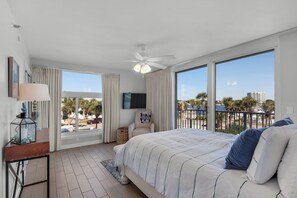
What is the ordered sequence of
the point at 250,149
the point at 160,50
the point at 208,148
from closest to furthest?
the point at 250,149
the point at 208,148
the point at 160,50

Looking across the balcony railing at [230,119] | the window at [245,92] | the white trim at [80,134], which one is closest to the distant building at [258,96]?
the window at [245,92]

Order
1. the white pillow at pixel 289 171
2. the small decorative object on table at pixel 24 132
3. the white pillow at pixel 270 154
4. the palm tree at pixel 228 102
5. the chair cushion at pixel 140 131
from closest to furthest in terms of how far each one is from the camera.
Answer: the white pillow at pixel 289 171, the white pillow at pixel 270 154, the small decorative object on table at pixel 24 132, the palm tree at pixel 228 102, the chair cushion at pixel 140 131

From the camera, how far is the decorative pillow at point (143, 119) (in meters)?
5.06

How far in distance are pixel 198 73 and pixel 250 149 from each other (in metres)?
3.13

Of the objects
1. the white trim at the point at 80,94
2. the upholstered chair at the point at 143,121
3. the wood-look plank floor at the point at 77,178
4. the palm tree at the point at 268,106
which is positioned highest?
the white trim at the point at 80,94

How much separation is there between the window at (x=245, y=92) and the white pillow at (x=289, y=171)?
6.78 feet

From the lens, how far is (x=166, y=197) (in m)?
1.62

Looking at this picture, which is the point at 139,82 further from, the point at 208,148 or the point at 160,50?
the point at 208,148

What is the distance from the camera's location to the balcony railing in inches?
133

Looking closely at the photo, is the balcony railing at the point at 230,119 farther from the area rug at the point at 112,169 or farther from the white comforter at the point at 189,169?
the area rug at the point at 112,169

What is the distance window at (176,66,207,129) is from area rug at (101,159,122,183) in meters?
2.38

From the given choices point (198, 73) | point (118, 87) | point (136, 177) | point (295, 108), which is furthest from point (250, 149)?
point (118, 87)

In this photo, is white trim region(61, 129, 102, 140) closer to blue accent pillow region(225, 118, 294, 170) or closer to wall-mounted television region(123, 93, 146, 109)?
wall-mounted television region(123, 93, 146, 109)

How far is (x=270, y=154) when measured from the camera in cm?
112
